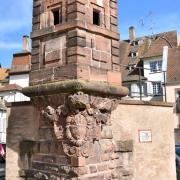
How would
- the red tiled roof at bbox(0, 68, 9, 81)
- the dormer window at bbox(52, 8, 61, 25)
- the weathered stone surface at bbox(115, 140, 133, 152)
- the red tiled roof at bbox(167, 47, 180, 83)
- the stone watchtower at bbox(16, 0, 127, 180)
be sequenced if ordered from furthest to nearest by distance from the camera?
the red tiled roof at bbox(0, 68, 9, 81) → the red tiled roof at bbox(167, 47, 180, 83) → the weathered stone surface at bbox(115, 140, 133, 152) → the dormer window at bbox(52, 8, 61, 25) → the stone watchtower at bbox(16, 0, 127, 180)

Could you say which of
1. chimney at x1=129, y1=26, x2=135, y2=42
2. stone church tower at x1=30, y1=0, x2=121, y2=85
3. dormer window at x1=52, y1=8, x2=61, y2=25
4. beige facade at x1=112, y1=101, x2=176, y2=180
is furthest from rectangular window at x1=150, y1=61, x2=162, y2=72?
dormer window at x1=52, y1=8, x2=61, y2=25

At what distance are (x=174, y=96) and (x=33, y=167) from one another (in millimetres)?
23705

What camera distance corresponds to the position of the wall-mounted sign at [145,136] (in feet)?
27.9

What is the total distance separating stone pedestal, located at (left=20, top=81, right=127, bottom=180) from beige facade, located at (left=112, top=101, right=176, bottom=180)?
611 mm

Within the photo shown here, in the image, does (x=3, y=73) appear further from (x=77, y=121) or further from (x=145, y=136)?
(x=77, y=121)

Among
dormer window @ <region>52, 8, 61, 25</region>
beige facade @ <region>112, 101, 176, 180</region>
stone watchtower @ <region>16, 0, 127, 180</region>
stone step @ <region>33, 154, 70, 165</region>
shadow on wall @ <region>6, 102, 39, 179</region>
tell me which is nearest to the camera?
stone watchtower @ <region>16, 0, 127, 180</region>

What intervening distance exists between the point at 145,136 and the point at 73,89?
2952 millimetres

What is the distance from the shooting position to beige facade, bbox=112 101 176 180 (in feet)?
26.6

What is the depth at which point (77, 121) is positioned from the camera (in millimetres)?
6602

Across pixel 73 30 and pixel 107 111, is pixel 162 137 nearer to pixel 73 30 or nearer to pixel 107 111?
pixel 107 111

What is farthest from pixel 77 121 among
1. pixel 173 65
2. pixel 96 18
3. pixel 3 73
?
pixel 3 73

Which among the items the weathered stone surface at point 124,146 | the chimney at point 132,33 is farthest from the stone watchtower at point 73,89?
the chimney at point 132,33

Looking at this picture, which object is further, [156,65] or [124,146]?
[156,65]

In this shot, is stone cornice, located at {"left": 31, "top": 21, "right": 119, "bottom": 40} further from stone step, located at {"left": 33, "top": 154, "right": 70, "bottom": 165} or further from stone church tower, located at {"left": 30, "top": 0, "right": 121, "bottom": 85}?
stone step, located at {"left": 33, "top": 154, "right": 70, "bottom": 165}
